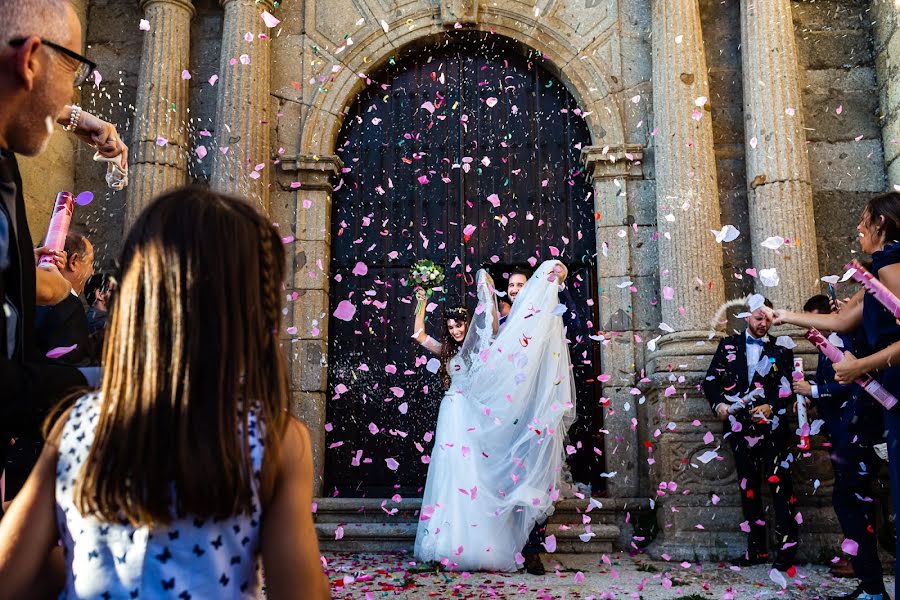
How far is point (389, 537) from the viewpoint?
6.71m

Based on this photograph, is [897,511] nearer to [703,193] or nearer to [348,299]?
[703,193]

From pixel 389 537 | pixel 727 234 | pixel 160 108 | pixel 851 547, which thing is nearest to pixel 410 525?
pixel 389 537

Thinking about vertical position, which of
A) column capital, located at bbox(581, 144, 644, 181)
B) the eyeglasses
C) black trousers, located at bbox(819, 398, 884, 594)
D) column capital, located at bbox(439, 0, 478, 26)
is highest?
column capital, located at bbox(439, 0, 478, 26)

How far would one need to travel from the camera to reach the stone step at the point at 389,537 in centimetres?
654

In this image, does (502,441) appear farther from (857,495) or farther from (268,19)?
(268,19)

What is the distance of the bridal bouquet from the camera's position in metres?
7.46

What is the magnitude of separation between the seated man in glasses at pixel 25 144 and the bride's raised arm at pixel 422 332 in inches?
206

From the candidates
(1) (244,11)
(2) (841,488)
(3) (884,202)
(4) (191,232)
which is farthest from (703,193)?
(4) (191,232)

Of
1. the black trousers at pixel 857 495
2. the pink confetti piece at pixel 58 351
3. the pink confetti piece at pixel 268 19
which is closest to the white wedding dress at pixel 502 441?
the black trousers at pixel 857 495

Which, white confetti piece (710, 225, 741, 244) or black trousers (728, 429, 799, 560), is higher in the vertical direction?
white confetti piece (710, 225, 741, 244)

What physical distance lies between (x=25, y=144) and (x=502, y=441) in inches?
187

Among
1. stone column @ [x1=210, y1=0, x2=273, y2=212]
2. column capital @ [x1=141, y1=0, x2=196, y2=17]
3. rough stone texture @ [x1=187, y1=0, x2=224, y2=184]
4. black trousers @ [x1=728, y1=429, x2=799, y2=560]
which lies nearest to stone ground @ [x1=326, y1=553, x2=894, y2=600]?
black trousers @ [x1=728, y1=429, x2=799, y2=560]

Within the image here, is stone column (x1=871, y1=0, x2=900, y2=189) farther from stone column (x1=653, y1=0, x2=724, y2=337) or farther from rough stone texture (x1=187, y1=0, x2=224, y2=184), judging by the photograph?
rough stone texture (x1=187, y1=0, x2=224, y2=184)

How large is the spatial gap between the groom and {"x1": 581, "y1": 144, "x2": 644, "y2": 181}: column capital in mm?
1201
